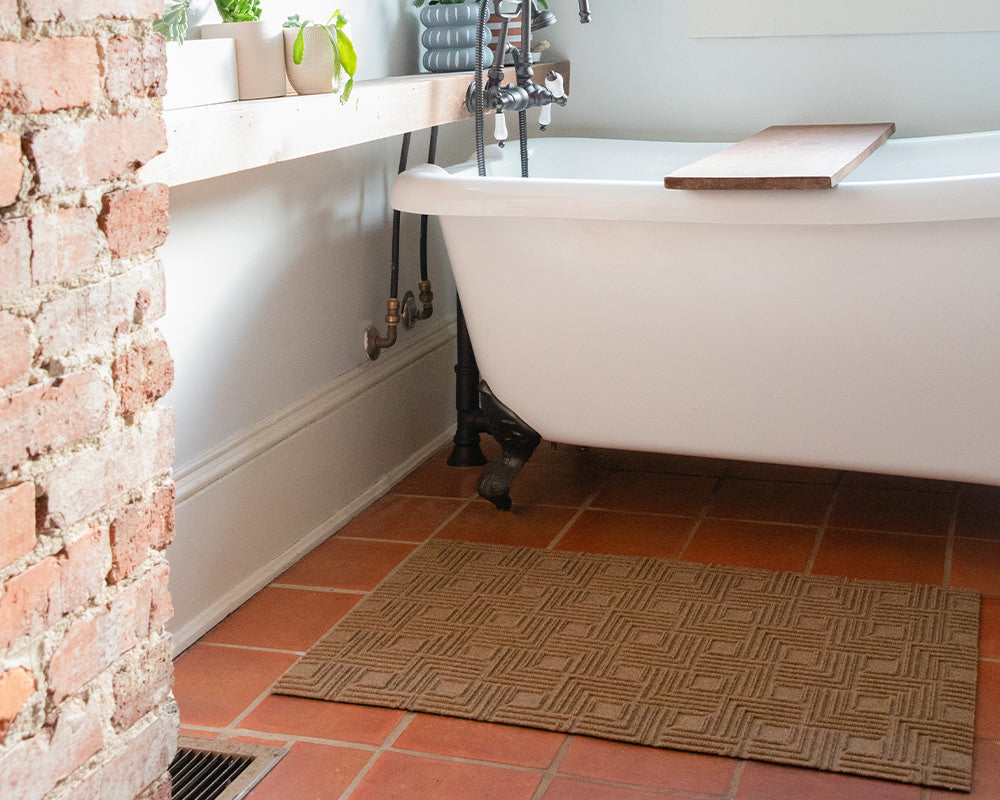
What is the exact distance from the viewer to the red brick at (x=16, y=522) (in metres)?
1.00

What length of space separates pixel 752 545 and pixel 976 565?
16.1 inches

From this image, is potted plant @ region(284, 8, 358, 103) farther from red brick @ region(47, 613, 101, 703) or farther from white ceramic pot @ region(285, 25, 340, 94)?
red brick @ region(47, 613, 101, 703)

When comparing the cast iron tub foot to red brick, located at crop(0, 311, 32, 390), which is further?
the cast iron tub foot

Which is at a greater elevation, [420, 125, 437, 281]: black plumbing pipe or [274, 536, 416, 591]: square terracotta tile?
[420, 125, 437, 281]: black plumbing pipe

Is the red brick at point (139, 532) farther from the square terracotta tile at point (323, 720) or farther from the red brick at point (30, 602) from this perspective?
the square terracotta tile at point (323, 720)

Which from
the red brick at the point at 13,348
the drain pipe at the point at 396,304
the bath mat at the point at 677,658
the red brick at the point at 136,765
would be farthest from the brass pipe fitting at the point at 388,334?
the red brick at the point at 13,348

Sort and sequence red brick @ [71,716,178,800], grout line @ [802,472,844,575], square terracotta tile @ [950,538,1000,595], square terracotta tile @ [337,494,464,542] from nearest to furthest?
red brick @ [71,716,178,800] < square terracotta tile @ [950,538,1000,595] < grout line @ [802,472,844,575] < square terracotta tile @ [337,494,464,542]

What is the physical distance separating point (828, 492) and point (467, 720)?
119 cm

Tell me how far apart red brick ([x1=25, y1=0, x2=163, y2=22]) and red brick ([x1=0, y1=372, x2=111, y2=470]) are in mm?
318

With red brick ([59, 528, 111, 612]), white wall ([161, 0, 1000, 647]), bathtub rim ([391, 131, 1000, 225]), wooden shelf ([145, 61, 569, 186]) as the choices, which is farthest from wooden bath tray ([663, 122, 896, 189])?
red brick ([59, 528, 111, 612])

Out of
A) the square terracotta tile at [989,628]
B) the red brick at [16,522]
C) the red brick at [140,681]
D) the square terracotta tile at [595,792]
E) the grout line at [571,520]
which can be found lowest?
the grout line at [571,520]

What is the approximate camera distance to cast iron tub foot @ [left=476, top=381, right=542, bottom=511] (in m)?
2.43

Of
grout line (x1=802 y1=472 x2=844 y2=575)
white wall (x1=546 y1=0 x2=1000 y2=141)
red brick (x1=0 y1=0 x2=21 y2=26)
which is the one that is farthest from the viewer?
white wall (x1=546 y1=0 x2=1000 y2=141)

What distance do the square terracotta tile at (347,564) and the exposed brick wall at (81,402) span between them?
3.03 ft
